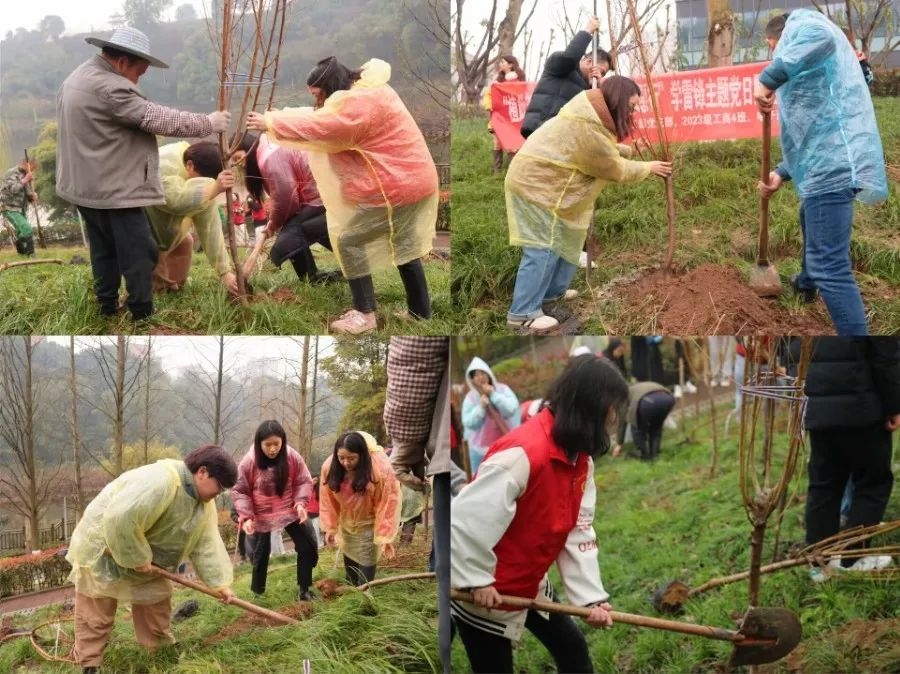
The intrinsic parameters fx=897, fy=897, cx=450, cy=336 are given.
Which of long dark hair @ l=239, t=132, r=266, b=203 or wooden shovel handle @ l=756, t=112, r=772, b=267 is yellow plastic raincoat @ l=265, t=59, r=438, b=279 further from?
wooden shovel handle @ l=756, t=112, r=772, b=267

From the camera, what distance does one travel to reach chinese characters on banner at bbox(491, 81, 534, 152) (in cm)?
388

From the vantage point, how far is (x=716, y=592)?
3668 millimetres

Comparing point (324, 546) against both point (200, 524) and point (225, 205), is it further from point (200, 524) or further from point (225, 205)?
point (225, 205)

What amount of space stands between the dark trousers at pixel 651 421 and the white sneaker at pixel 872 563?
0.96 meters

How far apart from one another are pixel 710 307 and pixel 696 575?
1127 mm

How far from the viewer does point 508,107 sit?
391 cm

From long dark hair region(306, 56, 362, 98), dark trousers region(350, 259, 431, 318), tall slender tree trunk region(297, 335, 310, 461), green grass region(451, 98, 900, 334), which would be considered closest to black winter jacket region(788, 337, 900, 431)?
green grass region(451, 98, 900, 334)

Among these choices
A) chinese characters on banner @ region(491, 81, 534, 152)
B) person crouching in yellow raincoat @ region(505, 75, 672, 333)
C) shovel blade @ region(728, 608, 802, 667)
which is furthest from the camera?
chinese characters on banner @ region(491, 81, 534, 152)

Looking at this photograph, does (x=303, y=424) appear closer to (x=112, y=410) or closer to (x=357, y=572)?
(x=357, y=572)

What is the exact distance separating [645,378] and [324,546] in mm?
1534

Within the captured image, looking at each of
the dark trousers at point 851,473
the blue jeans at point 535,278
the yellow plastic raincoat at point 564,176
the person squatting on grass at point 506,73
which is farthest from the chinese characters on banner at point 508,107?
the dark trousers at point 851,473

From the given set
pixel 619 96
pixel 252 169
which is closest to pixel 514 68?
pixel 619 96

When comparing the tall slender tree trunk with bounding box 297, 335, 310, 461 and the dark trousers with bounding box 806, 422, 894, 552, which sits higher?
the tall slender tree trunk with bounding box 297, 335, 310, 461

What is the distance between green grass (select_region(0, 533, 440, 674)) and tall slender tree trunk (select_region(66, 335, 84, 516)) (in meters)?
0.40
